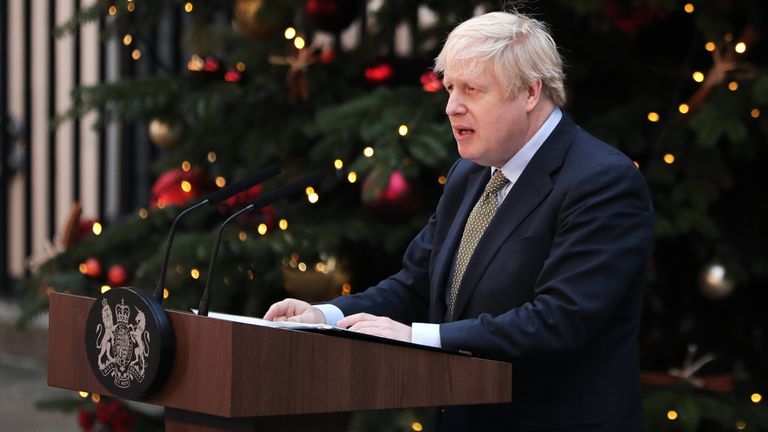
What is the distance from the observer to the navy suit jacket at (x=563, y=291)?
2344mm

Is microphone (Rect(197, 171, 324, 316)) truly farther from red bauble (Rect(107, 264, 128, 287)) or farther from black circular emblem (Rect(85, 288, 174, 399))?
red bauble (Rect(107, 264, 128, 287))

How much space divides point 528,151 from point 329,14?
7.80 ft

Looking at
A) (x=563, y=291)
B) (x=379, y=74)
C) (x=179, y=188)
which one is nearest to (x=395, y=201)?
(x=379, y=74)

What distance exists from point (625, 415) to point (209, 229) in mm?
2684

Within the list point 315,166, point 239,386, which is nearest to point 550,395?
point 239,386

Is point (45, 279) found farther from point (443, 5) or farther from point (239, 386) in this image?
point (239, 386)

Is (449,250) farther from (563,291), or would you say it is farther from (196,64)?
(196,64)

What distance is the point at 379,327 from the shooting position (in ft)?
7.79

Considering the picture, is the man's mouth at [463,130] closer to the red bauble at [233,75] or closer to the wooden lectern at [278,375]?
the wooden lectern at [278,375]

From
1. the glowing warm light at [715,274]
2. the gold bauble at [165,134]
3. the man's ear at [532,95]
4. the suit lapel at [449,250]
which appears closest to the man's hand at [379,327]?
the suit lapel at [449,250]

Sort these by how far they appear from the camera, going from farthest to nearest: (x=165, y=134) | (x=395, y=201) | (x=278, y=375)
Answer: (x=165, y=134), (x=395, y=201), (x=278, y=375)

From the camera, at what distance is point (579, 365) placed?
2.45m

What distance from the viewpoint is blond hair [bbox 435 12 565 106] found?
2426 mm

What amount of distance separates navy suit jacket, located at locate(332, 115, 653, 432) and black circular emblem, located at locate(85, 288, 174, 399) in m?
0.52
